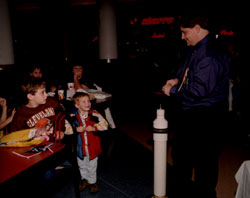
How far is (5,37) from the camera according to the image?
412cm

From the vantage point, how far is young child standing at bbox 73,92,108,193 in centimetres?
247

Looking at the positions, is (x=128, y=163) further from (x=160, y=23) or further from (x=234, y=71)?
(x=160, y=23)

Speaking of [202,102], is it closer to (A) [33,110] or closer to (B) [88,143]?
(B) [88,143]

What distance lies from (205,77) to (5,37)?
3882mm

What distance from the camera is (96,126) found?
245 cm

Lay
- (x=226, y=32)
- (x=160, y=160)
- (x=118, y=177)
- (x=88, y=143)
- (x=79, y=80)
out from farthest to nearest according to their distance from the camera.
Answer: (x=226, y=32) → (x=79, y=80) → (x=118, y=177) → (x=88, y=143) → (x=160, y=160)

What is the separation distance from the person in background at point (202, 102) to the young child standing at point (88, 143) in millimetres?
934

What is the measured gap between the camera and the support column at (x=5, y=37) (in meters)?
4.00

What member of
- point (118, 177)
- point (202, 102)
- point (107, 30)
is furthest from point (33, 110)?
point (107, 30)

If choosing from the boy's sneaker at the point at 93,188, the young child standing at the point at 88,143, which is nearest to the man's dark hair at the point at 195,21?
the young child standing at the point at 88,143

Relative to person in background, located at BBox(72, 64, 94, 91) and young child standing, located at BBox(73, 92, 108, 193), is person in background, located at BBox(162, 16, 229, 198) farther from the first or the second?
person in background, located at BBox(72, 64, 94, 91)

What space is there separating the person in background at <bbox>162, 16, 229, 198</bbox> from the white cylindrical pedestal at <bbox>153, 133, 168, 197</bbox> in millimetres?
330

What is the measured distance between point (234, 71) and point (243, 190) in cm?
400

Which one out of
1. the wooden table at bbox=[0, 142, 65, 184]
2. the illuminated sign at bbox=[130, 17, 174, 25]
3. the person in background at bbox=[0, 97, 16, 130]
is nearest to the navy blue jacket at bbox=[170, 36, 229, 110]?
the wooden table at bbox=[0, 142, 65, 184]
